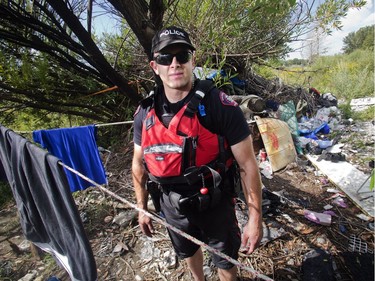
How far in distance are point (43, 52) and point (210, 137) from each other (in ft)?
12.1

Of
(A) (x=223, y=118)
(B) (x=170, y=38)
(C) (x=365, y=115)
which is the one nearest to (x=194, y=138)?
(A) (x=223, y=118)

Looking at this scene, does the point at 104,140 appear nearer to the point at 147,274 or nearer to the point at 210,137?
the point at 147,274

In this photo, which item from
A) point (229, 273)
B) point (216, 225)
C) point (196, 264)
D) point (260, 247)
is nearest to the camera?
point (216, 225)

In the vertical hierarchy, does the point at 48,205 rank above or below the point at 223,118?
below

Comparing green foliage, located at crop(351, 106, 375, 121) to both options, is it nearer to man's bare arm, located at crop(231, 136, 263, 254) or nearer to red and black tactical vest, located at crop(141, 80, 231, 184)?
man's bare arm, located at crop(231, 136, 263, 254)

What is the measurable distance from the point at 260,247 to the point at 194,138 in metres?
1.96

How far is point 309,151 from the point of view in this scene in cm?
506

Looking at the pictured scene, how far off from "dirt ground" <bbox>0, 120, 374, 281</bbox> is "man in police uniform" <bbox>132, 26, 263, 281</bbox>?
94cm

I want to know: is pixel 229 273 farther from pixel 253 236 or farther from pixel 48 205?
pixel 48 205

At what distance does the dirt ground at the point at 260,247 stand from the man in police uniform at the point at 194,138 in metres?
0.94

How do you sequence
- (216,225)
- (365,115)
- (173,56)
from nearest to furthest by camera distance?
(173,56), (216,225), (365,115)

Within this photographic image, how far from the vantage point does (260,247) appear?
2570mm

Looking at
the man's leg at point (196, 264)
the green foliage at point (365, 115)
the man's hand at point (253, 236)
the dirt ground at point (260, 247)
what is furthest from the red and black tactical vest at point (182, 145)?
the green foliage at point (365, 115)

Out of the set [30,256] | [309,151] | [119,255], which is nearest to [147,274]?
[119,255]
